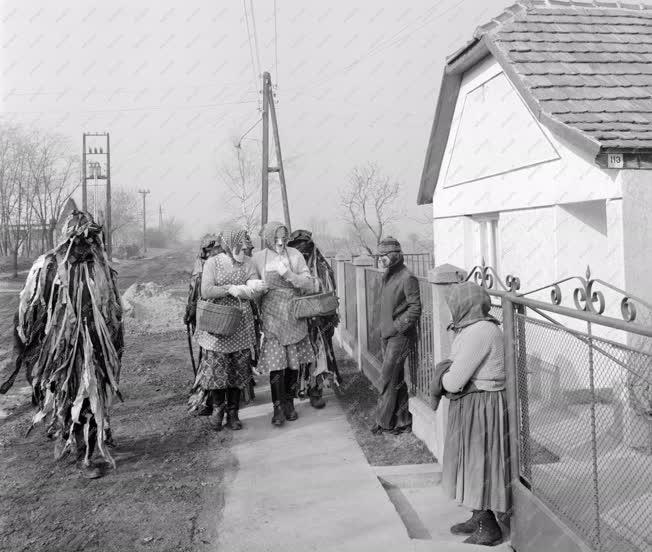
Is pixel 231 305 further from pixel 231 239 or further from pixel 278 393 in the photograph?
pixel 278 393

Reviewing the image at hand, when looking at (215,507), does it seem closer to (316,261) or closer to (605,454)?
(605,454)

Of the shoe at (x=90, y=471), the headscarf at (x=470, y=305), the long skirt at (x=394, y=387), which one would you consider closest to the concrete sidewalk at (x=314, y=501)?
the long skirt at (x=394, y=387)

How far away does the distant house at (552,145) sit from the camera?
5.88m

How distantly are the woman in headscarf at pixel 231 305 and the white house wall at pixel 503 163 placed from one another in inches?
142

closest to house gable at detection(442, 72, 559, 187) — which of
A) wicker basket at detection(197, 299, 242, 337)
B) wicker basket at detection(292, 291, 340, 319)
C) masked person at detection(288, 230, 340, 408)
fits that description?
masked person at detection(288, 230, 340, 408)

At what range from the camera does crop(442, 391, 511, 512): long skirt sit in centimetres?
348

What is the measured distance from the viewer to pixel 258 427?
596 centimetres

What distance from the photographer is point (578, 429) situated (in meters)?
2.87

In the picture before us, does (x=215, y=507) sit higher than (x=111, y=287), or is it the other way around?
(x=111, y=287)

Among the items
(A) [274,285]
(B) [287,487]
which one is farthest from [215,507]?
(A) [274,285]

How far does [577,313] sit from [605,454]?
0.62 m

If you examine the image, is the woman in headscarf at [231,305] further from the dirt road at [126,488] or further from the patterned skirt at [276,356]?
the dirt road at [126,488]

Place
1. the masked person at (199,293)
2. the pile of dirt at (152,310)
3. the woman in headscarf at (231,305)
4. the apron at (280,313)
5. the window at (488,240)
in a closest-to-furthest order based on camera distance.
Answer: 1. the woman in headscarf at (231,305)
2. the apron at (280,313)
3. the masked person at (199,293)
4. the window at (488,240)
5. the pile of dirt at (152,310)

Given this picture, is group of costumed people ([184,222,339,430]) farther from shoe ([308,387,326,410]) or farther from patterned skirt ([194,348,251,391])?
shoe ([308,387,326,410])
